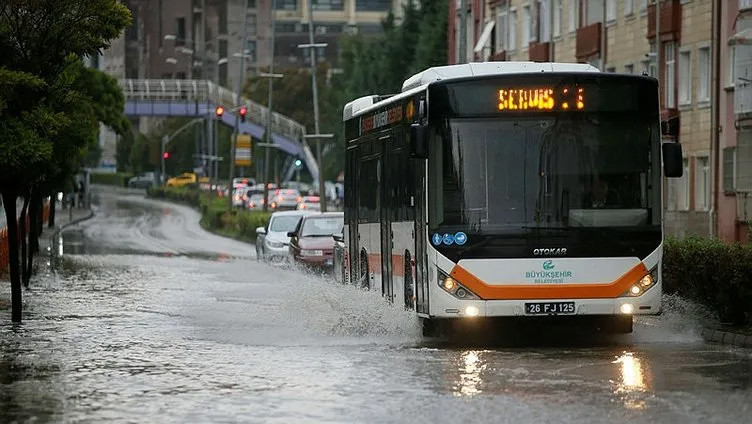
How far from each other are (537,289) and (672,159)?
6.25 feet

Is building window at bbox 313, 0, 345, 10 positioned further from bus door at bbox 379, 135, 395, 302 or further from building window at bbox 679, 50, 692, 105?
bus door at bbox 379, 135, 395, 302

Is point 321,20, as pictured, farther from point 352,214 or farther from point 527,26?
point 352,214

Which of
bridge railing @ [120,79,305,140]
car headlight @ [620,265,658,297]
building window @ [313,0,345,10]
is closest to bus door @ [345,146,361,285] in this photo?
car headlight @ [620,265,658,297]

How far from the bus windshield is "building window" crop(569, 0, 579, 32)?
46.2 metres

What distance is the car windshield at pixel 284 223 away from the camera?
47241mm

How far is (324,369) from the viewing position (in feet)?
55.0

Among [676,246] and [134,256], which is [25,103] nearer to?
[676,246]

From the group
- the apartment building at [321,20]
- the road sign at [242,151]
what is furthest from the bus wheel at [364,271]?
the apartment building at [321,20]

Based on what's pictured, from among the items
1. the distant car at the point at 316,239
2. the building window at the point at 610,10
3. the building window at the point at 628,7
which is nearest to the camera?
the distant car at the point at 316,239

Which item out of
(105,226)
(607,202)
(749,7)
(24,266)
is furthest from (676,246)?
(105,226)

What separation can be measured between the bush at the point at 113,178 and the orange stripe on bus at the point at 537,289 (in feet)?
459

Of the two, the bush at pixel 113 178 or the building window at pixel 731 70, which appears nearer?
the building window at pixel 731 70

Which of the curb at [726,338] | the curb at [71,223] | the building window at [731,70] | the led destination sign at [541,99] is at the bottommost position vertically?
the curb at [71,223]

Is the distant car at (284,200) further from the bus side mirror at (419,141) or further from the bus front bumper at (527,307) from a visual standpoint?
the bus side mirror at (419,141)
